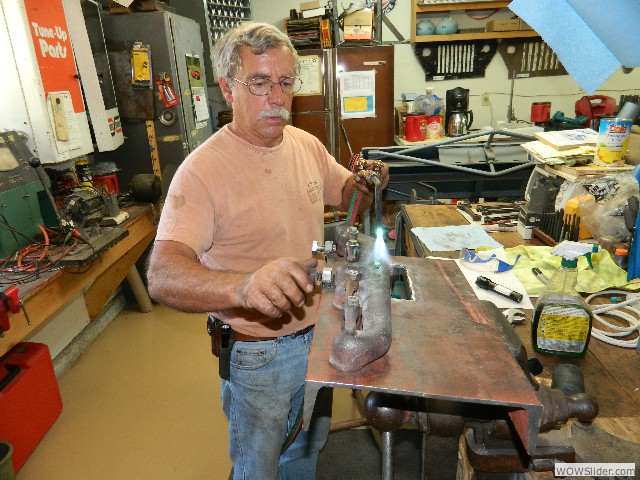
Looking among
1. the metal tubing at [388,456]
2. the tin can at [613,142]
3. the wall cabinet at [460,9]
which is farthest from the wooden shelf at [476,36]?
the metal tubing at [388,456]

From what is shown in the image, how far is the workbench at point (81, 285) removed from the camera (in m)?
1.61

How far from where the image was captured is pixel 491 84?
4.84 metres

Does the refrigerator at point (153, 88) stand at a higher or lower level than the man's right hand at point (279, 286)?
higher

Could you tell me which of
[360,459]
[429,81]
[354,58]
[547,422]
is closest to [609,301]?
[547,422]

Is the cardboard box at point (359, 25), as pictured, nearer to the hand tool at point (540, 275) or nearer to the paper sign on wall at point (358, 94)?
the paper sign on wall at point (358, 94)

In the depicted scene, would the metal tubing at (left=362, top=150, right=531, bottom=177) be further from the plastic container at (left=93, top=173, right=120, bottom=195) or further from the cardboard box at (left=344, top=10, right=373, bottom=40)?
the cardboard box at (left=344, top=10, right=373, bottom=40)

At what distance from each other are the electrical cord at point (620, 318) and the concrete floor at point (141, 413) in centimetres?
135

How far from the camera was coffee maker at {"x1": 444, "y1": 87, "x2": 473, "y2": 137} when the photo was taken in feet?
14.1

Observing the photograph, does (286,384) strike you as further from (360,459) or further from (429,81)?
(429,81)

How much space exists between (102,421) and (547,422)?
2.23m

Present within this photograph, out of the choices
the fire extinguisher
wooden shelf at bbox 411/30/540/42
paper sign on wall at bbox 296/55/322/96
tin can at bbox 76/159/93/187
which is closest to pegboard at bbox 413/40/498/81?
wooden shelf at bbox 411/30/540/42

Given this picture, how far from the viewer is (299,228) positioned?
1398 mm

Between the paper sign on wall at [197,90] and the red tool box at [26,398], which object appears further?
the paper sign on wall at [197,90]

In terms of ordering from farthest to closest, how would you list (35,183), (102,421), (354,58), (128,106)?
1. (354,58)
2. (128,106)
3. (102,421)
4. (35,183)
